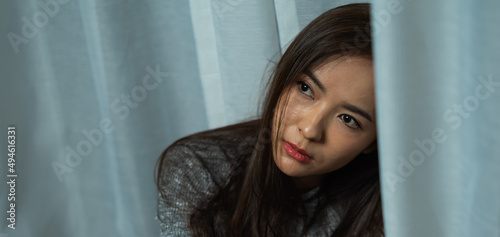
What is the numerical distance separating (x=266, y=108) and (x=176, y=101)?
0.24 meters

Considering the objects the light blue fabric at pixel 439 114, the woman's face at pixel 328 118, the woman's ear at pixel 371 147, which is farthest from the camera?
the woman's ear at pixel 371 147

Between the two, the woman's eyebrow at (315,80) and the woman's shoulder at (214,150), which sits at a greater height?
the woman's eyebrow at (315,80)

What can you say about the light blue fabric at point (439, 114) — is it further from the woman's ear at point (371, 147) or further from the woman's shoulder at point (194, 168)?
the woman's shoulder at point (194, 168)

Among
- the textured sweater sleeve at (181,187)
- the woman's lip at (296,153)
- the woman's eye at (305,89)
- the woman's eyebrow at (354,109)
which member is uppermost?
the woman's eye at (305,89)

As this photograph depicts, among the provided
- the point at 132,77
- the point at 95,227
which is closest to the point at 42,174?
the point at 95,227

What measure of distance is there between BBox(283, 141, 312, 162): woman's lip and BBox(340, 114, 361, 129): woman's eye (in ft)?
0.27

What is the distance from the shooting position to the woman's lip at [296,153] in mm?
856

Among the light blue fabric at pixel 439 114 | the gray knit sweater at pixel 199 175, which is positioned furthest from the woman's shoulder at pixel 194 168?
the light blue fabric at pixel 439 114

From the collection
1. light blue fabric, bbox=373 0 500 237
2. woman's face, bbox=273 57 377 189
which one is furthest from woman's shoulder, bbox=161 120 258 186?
light blue fabric, bbox=373 0 500 237

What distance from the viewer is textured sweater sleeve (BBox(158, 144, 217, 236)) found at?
980 mm

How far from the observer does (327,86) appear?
2.66 ft

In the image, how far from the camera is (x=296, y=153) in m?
0.86

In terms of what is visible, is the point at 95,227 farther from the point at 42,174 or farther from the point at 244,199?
the point at 244,199

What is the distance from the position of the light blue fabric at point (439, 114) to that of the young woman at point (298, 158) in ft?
0.65
